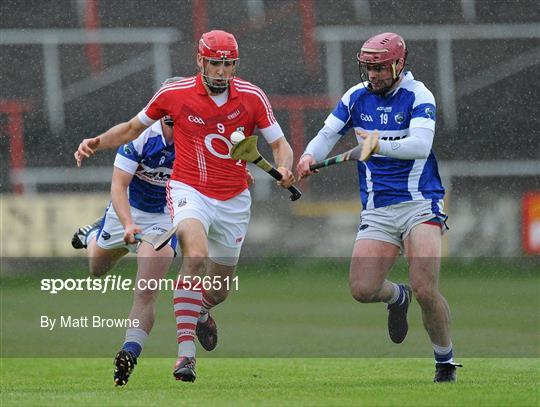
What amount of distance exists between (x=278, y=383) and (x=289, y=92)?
5.68 meters

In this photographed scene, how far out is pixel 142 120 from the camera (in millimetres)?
7145

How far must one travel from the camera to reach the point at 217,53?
7.05 metres

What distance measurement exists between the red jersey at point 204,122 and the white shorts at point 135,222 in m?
0.49

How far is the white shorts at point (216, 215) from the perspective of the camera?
7090 mm

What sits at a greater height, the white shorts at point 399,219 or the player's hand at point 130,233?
the white shorts at point 399,219

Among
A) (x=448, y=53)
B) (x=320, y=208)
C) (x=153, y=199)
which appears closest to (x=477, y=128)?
(x=448, y=53)

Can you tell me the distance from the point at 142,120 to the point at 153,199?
0.78 metres

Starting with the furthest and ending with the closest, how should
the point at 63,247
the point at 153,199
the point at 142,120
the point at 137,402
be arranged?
1. the point at 63,247
2. the point at 153,199
3. the point at 142,120
4. the point at 137,402

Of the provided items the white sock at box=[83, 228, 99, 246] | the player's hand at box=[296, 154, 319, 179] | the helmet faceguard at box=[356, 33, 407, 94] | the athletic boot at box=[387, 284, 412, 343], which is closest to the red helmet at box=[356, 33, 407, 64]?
the helmet faceguard at box=[356, 33, 407, 94]

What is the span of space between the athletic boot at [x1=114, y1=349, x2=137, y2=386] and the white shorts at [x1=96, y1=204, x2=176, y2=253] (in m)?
0.98

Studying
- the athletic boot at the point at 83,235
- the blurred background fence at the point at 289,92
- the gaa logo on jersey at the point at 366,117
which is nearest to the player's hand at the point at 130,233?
the gaa logo on jersey at the point at 366,117

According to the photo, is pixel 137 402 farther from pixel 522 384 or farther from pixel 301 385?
pixel 522 384

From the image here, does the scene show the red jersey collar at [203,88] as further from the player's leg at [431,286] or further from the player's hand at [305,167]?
the player's leg at [431,286]

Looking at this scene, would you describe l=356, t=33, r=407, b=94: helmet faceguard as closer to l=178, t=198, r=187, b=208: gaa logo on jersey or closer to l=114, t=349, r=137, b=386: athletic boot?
l=178, t=198, r=187, b=208: gaa logo on jersey
